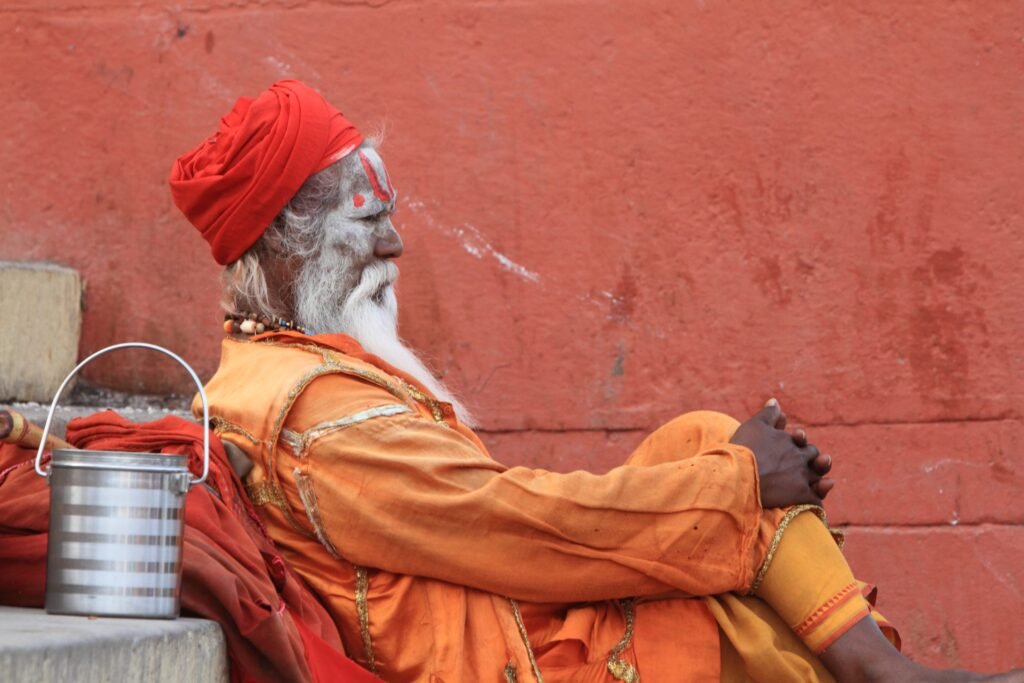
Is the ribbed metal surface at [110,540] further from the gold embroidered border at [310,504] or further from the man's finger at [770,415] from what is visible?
the man's finger at [770,415]

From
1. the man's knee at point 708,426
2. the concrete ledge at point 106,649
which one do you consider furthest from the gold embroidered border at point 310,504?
the man's knee at point 708,426

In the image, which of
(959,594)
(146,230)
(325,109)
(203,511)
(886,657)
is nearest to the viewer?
(203,511)

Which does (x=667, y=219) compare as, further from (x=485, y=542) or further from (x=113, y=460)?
(x=113, y=460)

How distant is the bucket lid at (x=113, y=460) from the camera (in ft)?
8.09

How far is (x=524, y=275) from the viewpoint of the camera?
459cm

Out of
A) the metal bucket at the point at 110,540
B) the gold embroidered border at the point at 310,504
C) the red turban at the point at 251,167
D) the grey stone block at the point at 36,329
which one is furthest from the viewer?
the grey stone block at the point at 36,329

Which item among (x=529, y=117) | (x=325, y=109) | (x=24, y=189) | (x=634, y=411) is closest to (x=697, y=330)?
(x=634, y=411)

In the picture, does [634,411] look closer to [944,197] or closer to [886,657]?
[944,197]

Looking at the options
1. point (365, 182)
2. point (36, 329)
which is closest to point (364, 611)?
point (365, 182)

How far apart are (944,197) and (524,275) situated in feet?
3.94

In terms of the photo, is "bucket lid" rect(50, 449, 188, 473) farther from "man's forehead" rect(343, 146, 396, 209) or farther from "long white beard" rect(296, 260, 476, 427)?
"man's forehead" rect(343, 146, 396, 209)

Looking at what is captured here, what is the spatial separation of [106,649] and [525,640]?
1.01m

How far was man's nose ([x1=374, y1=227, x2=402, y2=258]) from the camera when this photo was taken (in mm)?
3629

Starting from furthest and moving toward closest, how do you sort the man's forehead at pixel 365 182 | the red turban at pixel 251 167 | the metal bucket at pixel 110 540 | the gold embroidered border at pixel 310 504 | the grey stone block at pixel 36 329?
1. the grey stone block at pixel 36 329
2. the man's forehead at pixel 365 182
3. the red turban at pixel 251 167
4. the gold embroidered border at pixel 310 504
5. the metal bucket at pixel 110 540
